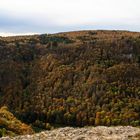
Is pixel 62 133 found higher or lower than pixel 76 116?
higher

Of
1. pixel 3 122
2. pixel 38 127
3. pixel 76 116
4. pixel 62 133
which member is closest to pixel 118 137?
pixel 62 133

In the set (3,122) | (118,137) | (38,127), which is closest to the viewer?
(118,137)

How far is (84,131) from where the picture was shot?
1565 inches

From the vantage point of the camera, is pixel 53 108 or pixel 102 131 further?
pixel 53 108

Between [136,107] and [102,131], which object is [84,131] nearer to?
[102,131]

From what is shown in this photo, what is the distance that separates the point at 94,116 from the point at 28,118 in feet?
75.4

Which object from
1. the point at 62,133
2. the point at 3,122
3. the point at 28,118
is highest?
the point at 62,133

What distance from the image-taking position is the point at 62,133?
3959 cm

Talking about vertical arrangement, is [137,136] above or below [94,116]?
above

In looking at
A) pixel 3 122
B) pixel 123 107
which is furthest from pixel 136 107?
pixel 3 122

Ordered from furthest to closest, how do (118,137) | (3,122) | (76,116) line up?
(76,116), (3,122), (118,137)

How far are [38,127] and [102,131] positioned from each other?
132m

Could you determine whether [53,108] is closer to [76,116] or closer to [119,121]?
[76,116]

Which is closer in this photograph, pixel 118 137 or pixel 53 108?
pixel 118 137
